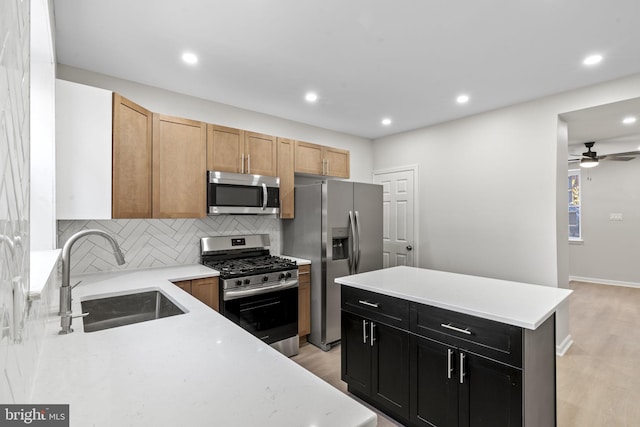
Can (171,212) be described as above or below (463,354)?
above

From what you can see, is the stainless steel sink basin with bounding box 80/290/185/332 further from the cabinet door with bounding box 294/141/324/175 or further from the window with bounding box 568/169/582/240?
the window with bounding box 568/169/582/240

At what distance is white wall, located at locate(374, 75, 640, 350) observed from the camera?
321cm

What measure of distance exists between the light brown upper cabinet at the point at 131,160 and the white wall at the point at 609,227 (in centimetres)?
782

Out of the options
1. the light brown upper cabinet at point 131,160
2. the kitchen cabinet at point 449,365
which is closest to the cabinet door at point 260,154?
the light brown upper cabinet at point 131,160

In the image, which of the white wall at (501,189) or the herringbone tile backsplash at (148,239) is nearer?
the herringbone tile backsplash at (148,239)

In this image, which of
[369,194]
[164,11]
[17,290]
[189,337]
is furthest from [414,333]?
[164,11]

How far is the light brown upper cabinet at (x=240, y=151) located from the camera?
304cm

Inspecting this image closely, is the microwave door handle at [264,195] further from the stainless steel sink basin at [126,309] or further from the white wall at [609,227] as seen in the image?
the white wall at [609,227]

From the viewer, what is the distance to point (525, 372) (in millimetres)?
1496

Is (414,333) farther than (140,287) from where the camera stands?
No

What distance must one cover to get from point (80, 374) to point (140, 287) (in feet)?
4.47

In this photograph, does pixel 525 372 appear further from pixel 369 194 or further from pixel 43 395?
pixel 369 194

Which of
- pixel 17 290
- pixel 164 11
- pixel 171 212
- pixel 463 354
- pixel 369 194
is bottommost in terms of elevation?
pixel 463 354

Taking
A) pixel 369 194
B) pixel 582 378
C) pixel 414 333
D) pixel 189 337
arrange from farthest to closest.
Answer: pixel 369 194 < pixel 582 378 < pixel 414 333 < pixel 189 337
